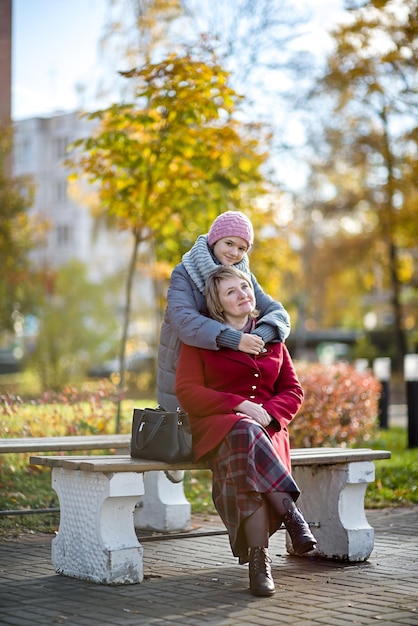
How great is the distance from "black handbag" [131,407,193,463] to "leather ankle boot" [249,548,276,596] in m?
0.70

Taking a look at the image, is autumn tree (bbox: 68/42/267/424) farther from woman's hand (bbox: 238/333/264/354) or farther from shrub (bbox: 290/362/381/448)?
woman's hand (bbox: 238/333/264/354)

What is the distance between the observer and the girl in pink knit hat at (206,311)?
20.4 feet

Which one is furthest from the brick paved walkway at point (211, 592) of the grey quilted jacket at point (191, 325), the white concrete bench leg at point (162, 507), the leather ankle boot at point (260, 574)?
the grey quilted jacket at point (191, 325)

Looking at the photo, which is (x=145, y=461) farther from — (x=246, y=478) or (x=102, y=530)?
(x=246, y=478)

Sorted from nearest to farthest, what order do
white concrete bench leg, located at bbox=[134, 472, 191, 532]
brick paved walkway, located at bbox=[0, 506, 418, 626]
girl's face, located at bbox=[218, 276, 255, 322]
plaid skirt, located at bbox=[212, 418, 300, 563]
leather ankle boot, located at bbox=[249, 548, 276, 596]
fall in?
brick paved walkway, located at bbox=[0, 506, 418, 626], leather ankle boot, located at bbox=[249, 548, 276, 596], plaid skirt, located at bbox=[212, 418, 300, 563], girl's face, located at bbox=[218, 276, 255, 322], white concrete bench leg, located at bbox=[134, 472, 191, 532]

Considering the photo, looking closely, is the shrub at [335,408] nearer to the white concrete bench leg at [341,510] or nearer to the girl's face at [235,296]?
the white concrete bench leg at [341,510]

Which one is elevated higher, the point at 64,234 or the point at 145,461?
the point at 64,234

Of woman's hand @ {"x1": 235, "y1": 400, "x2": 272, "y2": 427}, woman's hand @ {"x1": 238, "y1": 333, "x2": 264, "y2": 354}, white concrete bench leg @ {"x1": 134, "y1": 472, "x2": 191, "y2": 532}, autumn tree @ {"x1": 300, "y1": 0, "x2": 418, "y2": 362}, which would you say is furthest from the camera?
autumn tree @ {"x1": 300, "y1": 0, "x2": 418, "y2": 362}

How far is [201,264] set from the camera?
6625mm

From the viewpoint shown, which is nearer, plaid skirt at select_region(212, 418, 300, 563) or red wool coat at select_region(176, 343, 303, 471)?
plaid skirt at select_region(212, 418, 300, 563)

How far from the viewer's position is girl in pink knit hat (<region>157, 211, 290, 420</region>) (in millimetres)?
6223

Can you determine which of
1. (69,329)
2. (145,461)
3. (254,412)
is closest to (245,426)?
(254,412)

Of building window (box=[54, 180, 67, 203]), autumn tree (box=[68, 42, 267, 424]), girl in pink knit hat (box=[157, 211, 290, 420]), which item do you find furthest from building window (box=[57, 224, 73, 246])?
girl in pink knit hat (box=[157, 211, 290, 420])

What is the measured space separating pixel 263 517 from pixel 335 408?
6.78 meters
